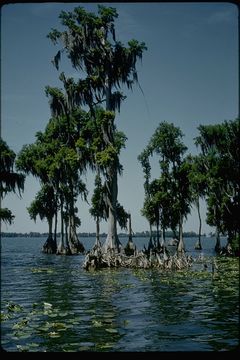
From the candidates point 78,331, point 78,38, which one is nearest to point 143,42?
point 78,38

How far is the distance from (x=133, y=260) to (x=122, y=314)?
13.9 m

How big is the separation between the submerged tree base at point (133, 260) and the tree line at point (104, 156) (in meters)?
1.17

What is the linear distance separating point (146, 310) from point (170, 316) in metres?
1.09

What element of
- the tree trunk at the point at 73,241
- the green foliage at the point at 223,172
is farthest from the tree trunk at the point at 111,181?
the tree trunk at the point at 73,241

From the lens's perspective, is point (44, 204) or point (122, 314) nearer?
point (122, 314)

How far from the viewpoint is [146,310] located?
11.9 m

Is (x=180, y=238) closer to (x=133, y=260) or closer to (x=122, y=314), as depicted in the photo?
(x=133, y=260)

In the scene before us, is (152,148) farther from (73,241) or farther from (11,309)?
(11,309)

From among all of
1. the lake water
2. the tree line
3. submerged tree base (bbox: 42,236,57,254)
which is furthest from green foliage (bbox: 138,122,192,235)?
the lake water

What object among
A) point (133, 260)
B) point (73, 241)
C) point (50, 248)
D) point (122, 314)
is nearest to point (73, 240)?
point (73, 241)

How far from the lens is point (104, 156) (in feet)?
90.0

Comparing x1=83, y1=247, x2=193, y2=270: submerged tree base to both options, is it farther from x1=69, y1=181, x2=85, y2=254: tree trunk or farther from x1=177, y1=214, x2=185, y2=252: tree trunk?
x1=69, y1=181, x2=85, y2=254: tree trunk
